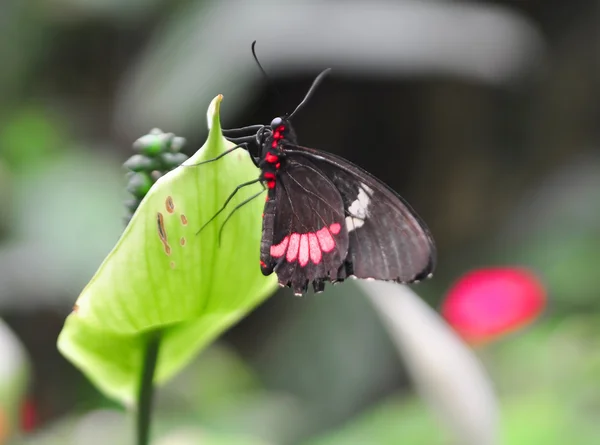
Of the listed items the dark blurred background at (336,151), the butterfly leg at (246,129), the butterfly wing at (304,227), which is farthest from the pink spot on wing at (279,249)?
the dark blurred background at (336,151)

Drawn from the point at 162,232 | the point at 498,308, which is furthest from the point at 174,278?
the point at 498,308

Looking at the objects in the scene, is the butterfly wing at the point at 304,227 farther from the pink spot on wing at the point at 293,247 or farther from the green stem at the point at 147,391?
the green stem at the point at 147,391

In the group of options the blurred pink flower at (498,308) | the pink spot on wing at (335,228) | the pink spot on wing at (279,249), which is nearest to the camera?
the pink spot on wing at (279,249)

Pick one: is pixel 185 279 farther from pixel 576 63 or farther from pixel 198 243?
pixel 576 63

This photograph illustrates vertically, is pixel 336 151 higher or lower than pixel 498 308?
higher

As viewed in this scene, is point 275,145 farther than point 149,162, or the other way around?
point 275,145

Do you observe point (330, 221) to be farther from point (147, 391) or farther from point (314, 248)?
point (147, 391)

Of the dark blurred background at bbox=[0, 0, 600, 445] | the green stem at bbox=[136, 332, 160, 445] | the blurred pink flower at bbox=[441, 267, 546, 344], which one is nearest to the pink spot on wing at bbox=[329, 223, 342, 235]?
the green stem at bbox=[136, 332, 160, 445]
